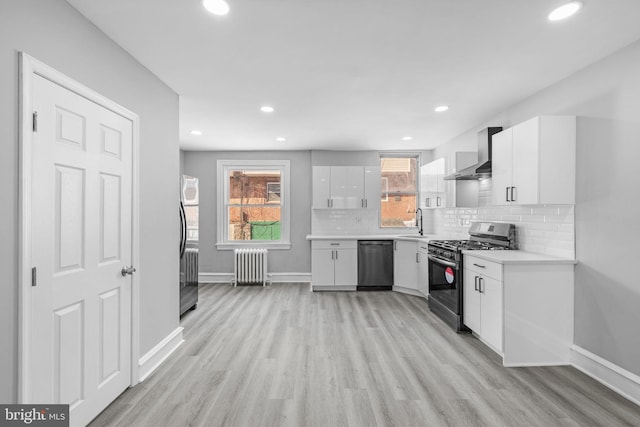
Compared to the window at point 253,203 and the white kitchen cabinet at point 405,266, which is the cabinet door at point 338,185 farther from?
the white kitchen cabinet at point 405,266

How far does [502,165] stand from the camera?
3.26 meters

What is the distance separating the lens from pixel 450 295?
3.67 metres

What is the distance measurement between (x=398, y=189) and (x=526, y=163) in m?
3.18

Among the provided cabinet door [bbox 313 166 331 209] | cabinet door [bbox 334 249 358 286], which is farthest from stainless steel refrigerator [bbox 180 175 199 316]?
cabinet door [bbox 334 249 358 286]

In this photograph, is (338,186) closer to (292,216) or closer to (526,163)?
(292,216)

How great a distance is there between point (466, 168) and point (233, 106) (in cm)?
296

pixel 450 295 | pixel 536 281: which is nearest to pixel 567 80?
pixel 536 281

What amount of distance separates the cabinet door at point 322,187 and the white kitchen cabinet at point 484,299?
278 cm

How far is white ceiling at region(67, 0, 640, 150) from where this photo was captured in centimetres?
187

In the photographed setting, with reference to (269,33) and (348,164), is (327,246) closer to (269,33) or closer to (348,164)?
(348,164)

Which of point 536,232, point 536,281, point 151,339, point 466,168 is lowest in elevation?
point 151,339

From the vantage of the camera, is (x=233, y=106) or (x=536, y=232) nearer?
(x=536, y=232)

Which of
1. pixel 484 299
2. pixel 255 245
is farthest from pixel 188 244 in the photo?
pixel 484 299

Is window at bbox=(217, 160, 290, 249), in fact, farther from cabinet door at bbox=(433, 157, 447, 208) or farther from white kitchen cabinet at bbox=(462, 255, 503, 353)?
white kitchen cabinet at bbox=(462, 255, 503, 353)
